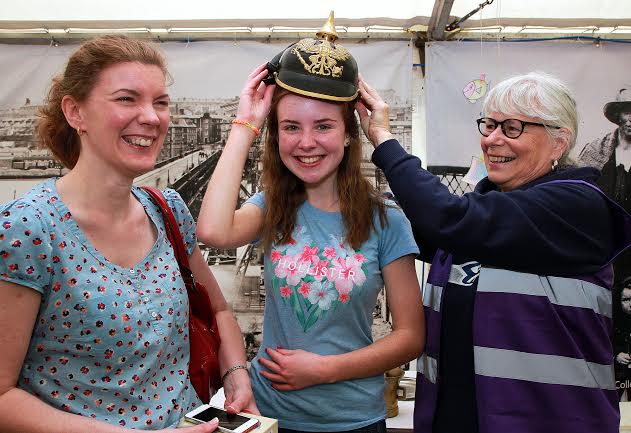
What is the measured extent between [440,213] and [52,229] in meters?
1.03

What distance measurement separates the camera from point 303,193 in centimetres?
188

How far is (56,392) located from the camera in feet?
4.09

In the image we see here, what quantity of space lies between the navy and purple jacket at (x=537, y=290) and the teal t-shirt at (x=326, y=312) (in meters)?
0.23

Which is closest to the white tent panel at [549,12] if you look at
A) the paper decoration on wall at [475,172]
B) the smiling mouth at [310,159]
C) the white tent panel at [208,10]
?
the white tent panel at [208,10]

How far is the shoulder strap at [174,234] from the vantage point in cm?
161

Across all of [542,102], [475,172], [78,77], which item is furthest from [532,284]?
[475,172]

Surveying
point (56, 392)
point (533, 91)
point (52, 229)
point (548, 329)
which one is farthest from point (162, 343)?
point (533, 91)

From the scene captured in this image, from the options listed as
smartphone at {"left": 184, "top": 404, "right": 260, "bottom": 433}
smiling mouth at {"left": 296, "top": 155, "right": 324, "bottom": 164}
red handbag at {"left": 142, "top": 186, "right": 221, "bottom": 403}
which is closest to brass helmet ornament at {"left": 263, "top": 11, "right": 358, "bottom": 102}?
smiling mouth at {"left": 296, "top": 155, "right": 324, "bottom": 164}

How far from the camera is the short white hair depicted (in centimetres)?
165

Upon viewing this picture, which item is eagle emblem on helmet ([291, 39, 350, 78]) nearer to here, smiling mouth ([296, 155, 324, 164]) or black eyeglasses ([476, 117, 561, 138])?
smiling mouth ([296, 155, 324, 164])

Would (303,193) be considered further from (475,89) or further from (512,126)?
(475,89)

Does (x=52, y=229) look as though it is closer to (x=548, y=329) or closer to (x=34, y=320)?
(x=34, y=320)

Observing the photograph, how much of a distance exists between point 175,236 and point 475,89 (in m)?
2.25

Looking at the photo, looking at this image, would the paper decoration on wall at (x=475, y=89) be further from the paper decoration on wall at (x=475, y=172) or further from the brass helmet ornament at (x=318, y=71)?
the brass helmet ornament at (x=318, y=71)
